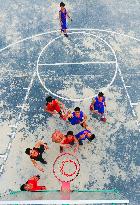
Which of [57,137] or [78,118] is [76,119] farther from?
[57,137]

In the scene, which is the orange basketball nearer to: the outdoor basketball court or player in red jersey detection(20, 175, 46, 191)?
the outdoor basketball court

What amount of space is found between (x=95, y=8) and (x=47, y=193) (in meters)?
11.2

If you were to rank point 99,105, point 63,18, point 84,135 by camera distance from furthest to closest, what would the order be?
1. point 63,18
2. point 99,105
3. point 84,135

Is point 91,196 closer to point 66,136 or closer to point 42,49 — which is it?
point 66,136

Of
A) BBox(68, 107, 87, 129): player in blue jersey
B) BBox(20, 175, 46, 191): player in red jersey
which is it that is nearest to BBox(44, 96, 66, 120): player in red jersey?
BBox(68, 107, 87, 129): player in blue jersey

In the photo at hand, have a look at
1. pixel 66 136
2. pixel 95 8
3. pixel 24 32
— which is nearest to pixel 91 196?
pixel 66 136

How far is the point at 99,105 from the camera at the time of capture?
13.2 m

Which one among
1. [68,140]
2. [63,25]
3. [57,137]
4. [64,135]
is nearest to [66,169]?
[68,140]

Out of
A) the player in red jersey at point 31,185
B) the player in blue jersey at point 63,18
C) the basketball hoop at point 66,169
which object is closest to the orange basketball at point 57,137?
the basketball hoop at point 66,169

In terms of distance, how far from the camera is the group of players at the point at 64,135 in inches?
463

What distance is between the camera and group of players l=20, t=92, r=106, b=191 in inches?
463

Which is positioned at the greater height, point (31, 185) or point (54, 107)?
point (54, 107)

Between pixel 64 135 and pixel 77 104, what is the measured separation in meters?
1.87

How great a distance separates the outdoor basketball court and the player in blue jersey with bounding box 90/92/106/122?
1.13 feet
